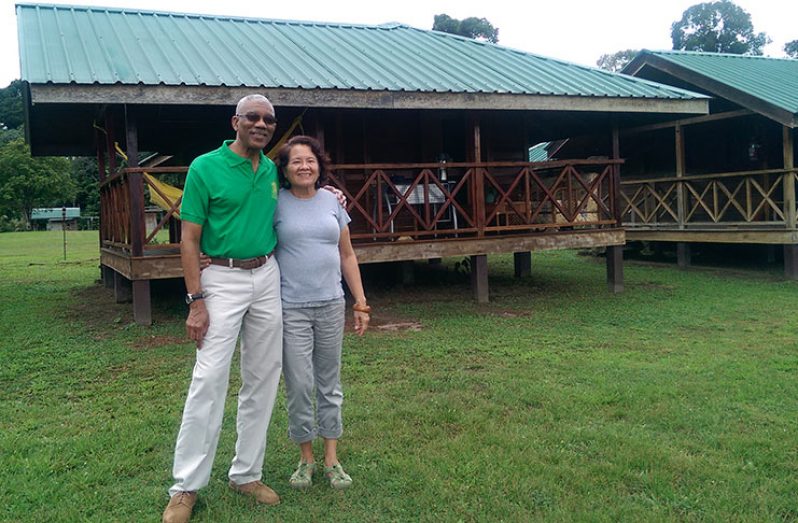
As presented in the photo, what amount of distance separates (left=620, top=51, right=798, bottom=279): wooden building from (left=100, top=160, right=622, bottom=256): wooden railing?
265cm

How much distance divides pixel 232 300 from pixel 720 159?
14.1m

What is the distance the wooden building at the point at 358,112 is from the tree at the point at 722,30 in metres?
31.2

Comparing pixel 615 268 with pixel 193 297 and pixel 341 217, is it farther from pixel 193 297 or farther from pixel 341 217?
pixel 193 297

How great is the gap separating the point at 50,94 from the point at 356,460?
16.7ft

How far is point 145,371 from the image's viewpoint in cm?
568

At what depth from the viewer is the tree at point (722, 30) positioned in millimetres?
38375

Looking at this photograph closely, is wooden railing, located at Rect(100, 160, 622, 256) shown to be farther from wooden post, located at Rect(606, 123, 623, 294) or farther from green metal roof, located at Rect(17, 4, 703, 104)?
green metal roof, located at Rect(17, 4, 703, 104)

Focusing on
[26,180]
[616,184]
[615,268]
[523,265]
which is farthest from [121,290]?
[26,180]

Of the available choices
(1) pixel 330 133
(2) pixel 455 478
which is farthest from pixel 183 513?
(1) pixel 330 133

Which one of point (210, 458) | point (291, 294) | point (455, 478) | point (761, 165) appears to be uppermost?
point (761, 165)

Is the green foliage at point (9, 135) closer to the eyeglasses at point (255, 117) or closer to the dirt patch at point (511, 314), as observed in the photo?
the dirt patch at point (511, 314)

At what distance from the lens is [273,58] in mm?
9031

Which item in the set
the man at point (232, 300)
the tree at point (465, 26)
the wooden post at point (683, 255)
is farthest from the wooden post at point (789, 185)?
the tree at point (465, 26)

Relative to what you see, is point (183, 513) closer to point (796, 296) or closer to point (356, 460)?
point (356, 460)
